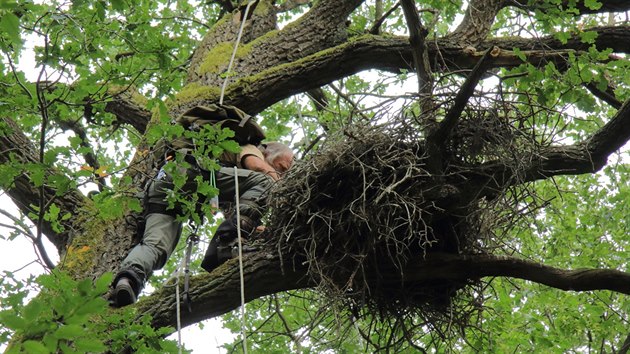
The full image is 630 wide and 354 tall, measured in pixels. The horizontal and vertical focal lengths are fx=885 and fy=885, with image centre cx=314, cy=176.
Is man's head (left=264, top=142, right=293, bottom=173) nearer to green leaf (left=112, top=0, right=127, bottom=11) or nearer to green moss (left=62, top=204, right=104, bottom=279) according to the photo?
green moss (left=62, top=204, right=104, bottom=279)

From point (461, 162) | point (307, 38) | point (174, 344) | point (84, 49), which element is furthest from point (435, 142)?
point (307, 38)

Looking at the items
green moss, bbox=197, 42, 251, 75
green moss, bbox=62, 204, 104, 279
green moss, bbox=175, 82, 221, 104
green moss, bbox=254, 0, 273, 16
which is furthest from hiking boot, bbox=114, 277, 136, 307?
green moss, bbox=254, 0, 273, 16

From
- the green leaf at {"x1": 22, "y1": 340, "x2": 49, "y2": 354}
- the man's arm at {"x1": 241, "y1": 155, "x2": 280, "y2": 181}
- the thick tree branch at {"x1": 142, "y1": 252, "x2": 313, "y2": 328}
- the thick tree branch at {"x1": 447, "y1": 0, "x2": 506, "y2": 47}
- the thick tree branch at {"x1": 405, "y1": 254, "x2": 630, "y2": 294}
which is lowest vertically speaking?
the green leaf at {"x1": 22, "y1": 340, "x2": 49, "y2": 354}

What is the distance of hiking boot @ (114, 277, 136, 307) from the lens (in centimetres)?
440

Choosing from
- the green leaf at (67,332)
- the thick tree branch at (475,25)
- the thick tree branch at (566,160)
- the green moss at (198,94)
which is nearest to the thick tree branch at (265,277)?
the thick tree branch at (566,160)

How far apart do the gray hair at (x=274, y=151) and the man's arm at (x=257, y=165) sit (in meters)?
0.20

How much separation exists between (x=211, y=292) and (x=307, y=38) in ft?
8.33

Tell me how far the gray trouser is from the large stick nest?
1.34ft

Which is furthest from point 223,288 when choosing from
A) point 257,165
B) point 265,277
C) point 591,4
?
point 591,4

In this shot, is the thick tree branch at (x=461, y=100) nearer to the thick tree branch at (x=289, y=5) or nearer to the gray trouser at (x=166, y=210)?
the gray trouser at (x=166, y=210)

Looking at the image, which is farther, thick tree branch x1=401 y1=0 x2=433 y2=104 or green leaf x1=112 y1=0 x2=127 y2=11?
thick tree branch x1=401 y1=0 x2=433 y2=104

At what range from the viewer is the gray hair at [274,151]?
5.58m

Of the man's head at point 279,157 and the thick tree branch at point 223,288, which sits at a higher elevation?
the man's head at point 279,157

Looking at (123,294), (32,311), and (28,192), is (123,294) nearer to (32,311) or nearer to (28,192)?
(28,192)
